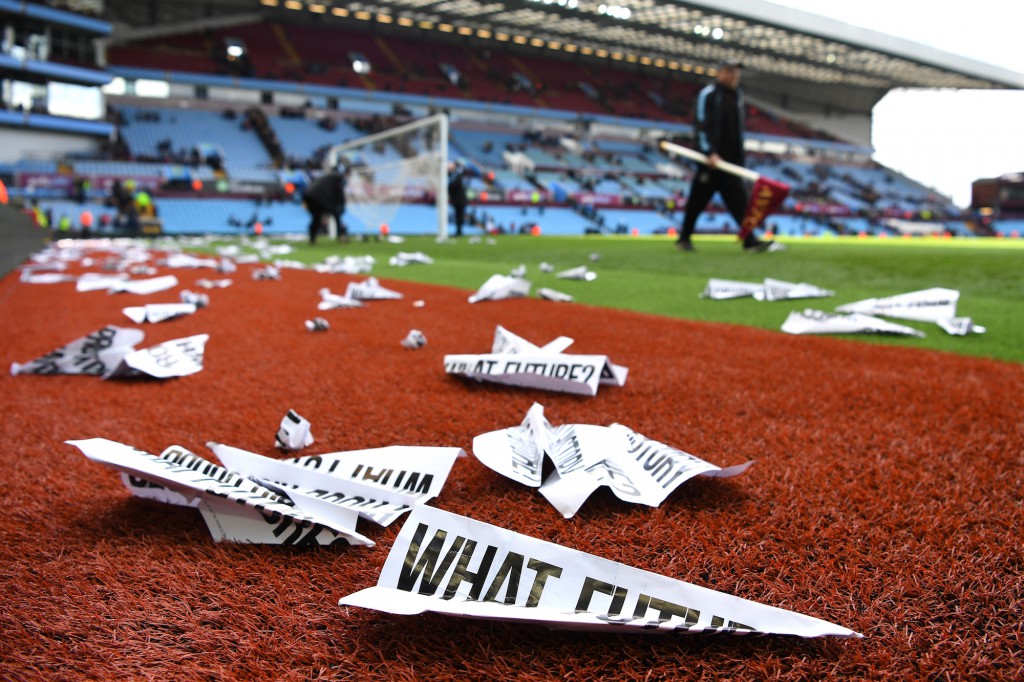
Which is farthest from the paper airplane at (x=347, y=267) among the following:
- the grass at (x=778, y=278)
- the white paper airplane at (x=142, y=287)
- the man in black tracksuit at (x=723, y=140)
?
the man in black tracksuit at (x=723, y=140)

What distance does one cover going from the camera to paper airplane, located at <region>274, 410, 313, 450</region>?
1.73 meters

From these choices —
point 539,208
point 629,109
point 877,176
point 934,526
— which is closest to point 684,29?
point 629,109

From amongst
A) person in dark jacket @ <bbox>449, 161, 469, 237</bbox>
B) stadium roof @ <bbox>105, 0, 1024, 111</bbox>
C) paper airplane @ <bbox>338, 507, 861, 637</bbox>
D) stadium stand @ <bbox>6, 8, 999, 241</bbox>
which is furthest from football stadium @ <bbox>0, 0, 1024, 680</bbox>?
stadium roof @ <bbox>105, 0, 1024, 111</bbox>

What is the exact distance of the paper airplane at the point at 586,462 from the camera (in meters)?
1.37

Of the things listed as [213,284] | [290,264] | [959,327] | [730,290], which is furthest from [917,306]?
[290,264]

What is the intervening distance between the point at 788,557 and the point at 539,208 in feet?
→ 91.6

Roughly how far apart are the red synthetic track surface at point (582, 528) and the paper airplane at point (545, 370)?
63 mm

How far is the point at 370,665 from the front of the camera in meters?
0.88

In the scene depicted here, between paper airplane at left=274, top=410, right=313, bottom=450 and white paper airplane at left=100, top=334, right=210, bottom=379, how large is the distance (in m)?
1.09

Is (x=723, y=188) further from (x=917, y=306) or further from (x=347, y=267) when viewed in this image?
(x=347, y=267)

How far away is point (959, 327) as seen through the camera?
3332 millimetres

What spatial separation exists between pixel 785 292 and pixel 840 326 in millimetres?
1326

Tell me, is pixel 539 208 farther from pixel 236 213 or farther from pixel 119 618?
pixel 119 618

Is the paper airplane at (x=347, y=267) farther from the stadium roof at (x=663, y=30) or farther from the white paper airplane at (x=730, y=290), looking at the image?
the stadium roof at (x=663, y=30)
